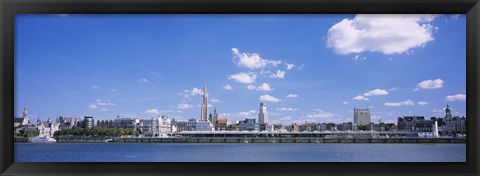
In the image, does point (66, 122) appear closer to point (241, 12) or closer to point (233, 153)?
point (233, 153)

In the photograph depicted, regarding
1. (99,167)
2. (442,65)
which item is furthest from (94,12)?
(442,65)

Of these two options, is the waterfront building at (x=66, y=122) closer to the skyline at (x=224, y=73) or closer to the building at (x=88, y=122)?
the skyline at (x=224, y=73)

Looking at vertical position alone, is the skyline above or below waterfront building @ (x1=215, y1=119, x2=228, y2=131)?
above

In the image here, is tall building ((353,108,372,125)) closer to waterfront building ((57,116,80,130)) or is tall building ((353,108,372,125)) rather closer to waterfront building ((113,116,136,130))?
waterfront building ((57,116,80,130))

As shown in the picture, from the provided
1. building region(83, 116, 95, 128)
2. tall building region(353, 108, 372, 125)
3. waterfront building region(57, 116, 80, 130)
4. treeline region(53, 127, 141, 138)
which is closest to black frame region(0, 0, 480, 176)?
tall building region(353, 108, 372, 125)

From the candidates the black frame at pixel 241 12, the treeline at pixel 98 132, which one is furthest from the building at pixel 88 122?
the black frame at pixel 241 12

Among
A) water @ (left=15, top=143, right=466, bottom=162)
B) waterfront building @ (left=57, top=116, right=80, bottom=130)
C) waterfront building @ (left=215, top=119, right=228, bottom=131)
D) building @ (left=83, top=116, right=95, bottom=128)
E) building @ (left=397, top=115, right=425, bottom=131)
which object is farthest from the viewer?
waterfront building @ (left=215, top=119, right=228, bottom=131)

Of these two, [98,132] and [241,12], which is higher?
[241,12]

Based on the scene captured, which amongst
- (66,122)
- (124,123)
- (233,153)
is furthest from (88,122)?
(233,153)
